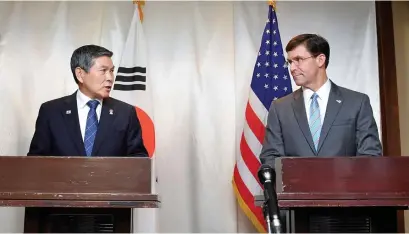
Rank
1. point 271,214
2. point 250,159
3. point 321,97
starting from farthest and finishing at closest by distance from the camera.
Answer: point 250,159, point 321,97, point 271,214

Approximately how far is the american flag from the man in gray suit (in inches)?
37.0

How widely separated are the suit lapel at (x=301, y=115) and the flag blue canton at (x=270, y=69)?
3.16 ft

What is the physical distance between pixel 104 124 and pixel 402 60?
2.62 m

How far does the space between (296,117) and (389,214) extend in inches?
30.4

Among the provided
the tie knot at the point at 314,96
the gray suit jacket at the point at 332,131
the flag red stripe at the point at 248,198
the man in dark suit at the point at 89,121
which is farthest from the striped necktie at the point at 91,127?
the flag red stripe at the point at 248,198

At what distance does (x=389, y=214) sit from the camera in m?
2.69

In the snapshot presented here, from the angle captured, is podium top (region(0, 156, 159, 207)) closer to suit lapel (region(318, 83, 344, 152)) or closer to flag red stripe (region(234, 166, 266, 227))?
suit lapel (region(318, 83, 344, 152))

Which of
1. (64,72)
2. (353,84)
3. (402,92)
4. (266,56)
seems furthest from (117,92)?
(402,92)

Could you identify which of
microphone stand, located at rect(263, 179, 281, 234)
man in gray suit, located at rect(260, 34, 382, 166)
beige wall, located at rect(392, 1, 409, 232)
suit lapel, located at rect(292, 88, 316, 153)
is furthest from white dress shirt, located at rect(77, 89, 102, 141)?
beige wall, located at rect(392, 1, 409, 232)

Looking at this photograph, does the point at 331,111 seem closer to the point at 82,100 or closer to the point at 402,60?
the point at 82,100

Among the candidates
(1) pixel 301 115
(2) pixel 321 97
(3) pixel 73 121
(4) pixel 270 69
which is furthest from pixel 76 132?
(4) pixel 270 69

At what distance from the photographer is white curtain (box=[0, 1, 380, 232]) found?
4.59 m

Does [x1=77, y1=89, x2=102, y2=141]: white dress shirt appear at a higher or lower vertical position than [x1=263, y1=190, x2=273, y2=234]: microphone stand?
higher

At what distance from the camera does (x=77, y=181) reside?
8.45 feet
